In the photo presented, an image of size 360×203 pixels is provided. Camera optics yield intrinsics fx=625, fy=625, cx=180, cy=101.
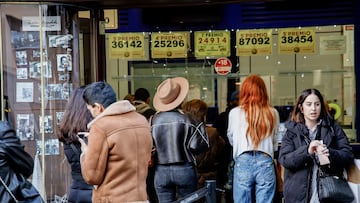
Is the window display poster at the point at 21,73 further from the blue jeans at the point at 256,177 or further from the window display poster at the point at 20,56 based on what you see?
the blue jeans at the point at 256,177

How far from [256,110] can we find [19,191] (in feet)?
9.08

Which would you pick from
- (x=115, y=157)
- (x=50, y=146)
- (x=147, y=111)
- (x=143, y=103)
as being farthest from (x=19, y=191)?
(x=143, y=103)

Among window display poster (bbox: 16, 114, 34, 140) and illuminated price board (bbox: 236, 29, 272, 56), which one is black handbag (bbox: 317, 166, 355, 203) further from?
illuminated price board (bbox: 236, 29, 272, 56)

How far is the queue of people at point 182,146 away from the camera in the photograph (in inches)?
164

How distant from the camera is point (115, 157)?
4145 mm

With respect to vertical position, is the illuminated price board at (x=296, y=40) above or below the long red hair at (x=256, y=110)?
above

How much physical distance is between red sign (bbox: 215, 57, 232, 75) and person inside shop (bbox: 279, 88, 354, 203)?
13.9 feet

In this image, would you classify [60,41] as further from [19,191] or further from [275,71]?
[275,71]

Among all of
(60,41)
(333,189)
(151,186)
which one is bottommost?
(151,186)

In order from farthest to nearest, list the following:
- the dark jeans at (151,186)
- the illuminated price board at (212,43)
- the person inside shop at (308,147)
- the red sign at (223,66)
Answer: the red sign at (223,66) → the illuminated price board at (212,43) → the dark jeans at (151,186) → the person inside shop at (308,147)

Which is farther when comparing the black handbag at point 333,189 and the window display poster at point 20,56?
the window display poster at point 20,56

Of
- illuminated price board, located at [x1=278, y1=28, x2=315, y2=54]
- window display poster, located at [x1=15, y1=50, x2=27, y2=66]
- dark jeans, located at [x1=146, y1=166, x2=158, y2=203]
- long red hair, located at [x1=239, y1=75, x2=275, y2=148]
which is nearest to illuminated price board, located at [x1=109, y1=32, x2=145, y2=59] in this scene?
illuminated price board, located at [x1=278, y1=28, x2=315, y2=54]

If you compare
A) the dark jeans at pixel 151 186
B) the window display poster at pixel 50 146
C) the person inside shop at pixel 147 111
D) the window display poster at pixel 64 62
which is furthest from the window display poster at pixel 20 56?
the dark jeans at pixel 151 186

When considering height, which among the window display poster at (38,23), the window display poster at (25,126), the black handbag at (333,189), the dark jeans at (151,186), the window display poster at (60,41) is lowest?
the dark jeans at (151,186)
